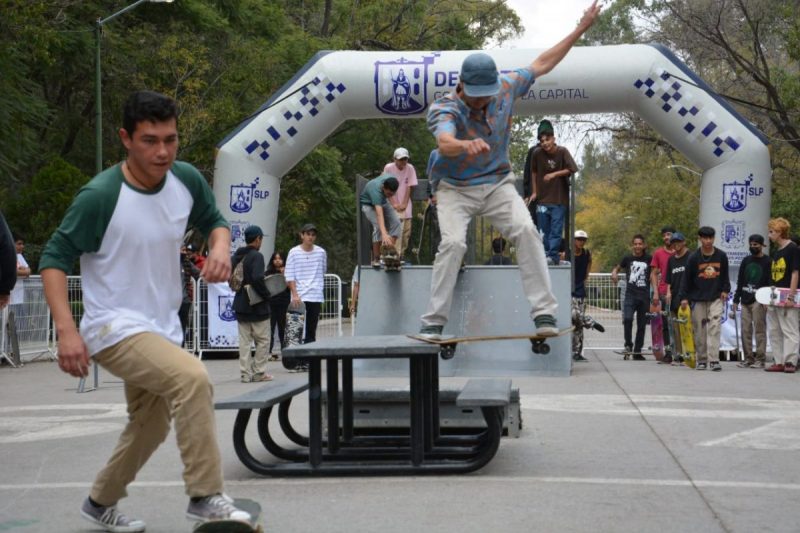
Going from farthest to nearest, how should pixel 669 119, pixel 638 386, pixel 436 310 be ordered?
1. pixel 669 119
2. pixel 638 386
3. pixel 436 310

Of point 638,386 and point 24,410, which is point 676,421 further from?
point 24,410

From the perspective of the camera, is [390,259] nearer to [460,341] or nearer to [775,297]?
[775,297]

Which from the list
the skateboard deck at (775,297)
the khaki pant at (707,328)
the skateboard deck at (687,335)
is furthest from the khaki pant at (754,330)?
the skateboard deck at (687,335)

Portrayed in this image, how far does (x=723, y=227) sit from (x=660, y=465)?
36.1 feet

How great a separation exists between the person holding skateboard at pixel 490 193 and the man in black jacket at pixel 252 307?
627 centimetres

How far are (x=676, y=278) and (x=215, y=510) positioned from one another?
12931 millimetres

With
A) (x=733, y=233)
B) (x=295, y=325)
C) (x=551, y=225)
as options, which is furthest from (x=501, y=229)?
(x=733, y=233)

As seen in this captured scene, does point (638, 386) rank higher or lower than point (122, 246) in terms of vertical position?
lower

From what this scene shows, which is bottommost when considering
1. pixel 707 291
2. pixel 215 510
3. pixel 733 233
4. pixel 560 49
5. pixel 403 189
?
pixel 215 510

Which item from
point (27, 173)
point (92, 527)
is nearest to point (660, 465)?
point (92, 527)

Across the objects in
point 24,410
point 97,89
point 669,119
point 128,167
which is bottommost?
point 24,410

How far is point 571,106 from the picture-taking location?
58.9 ft

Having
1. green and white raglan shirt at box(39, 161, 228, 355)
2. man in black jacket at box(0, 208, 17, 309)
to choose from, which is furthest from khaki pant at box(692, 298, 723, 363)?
green and white raglan shirt at box(39, 161, 228, 355)

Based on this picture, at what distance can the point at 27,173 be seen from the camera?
31.5 metres
